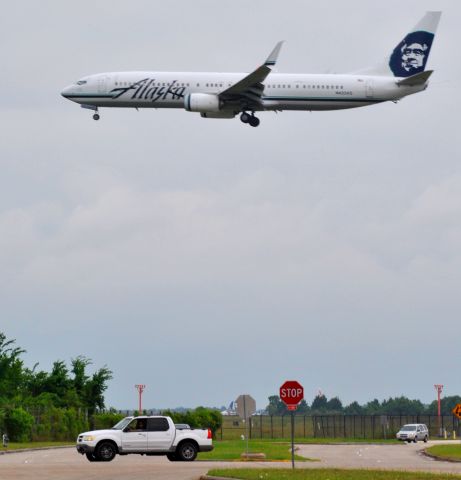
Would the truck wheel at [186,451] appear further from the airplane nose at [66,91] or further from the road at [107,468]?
the airplane nose at [66,91]

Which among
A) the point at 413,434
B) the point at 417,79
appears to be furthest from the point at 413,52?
the point at 413,434

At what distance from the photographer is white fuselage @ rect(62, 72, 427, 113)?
63594mm

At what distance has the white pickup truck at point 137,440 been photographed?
123 ft

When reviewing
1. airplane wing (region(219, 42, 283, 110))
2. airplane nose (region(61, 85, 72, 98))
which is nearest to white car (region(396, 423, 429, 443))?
airplane wing (region(219, 42, 283, 110))

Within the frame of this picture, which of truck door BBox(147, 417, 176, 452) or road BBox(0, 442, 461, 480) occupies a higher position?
truck door BBox(147, 417, 176, 452)

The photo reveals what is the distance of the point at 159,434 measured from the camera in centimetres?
3794

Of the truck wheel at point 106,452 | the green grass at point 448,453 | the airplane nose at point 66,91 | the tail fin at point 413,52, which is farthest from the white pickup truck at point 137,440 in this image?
the tail fin at point 413,52

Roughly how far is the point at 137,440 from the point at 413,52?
42.6 m

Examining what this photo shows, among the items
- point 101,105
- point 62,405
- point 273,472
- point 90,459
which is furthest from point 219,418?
point 273,472

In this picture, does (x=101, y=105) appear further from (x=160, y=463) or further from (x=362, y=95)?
(x=160, y=463)

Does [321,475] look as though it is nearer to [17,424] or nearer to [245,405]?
[245,405]

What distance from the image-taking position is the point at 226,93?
63.1 m

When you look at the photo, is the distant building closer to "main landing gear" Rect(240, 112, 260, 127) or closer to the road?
the road

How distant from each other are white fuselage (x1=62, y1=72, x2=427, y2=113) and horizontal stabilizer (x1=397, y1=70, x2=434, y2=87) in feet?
0.99
